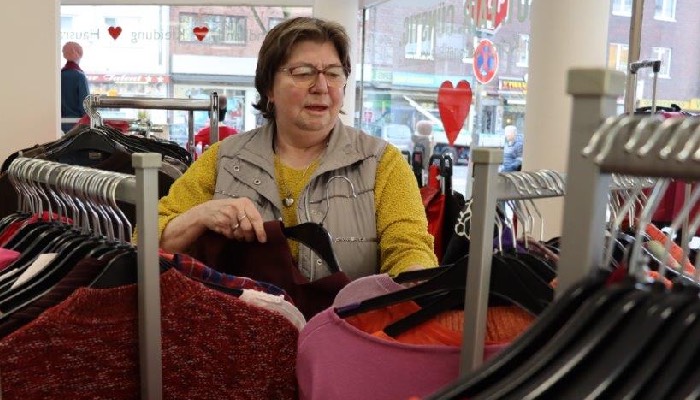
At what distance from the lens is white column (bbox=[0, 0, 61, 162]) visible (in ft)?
10.2

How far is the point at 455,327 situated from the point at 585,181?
0.43 m

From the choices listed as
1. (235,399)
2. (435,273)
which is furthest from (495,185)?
(235,399)

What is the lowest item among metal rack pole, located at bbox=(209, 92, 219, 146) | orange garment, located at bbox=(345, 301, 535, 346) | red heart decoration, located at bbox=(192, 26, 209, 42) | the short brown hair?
orange garment, located at bbox=(345, 301, 535, 346)

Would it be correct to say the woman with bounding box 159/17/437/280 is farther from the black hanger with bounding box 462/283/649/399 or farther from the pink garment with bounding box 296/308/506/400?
the black hanger with bounding box 462/283/649/399

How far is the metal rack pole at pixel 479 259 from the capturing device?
3.34ft

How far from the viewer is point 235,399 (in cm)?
132

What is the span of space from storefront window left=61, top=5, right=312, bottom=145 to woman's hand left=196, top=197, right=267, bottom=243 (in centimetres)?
830

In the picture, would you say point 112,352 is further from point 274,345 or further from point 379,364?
point 379,364

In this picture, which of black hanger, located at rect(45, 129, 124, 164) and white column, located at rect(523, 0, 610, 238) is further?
white column, located at rect(523, 0, 610, 238)

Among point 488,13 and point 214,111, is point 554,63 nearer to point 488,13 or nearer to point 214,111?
point 214,111

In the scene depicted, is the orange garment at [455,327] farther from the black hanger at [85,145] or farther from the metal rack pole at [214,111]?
the metal rack pole at [214,111]

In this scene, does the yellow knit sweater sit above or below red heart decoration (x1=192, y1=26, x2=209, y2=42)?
below

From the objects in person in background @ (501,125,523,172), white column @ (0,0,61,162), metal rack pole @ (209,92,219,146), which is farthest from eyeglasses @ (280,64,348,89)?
person in background @ (501,125,523,172)

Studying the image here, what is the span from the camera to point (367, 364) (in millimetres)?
1104
